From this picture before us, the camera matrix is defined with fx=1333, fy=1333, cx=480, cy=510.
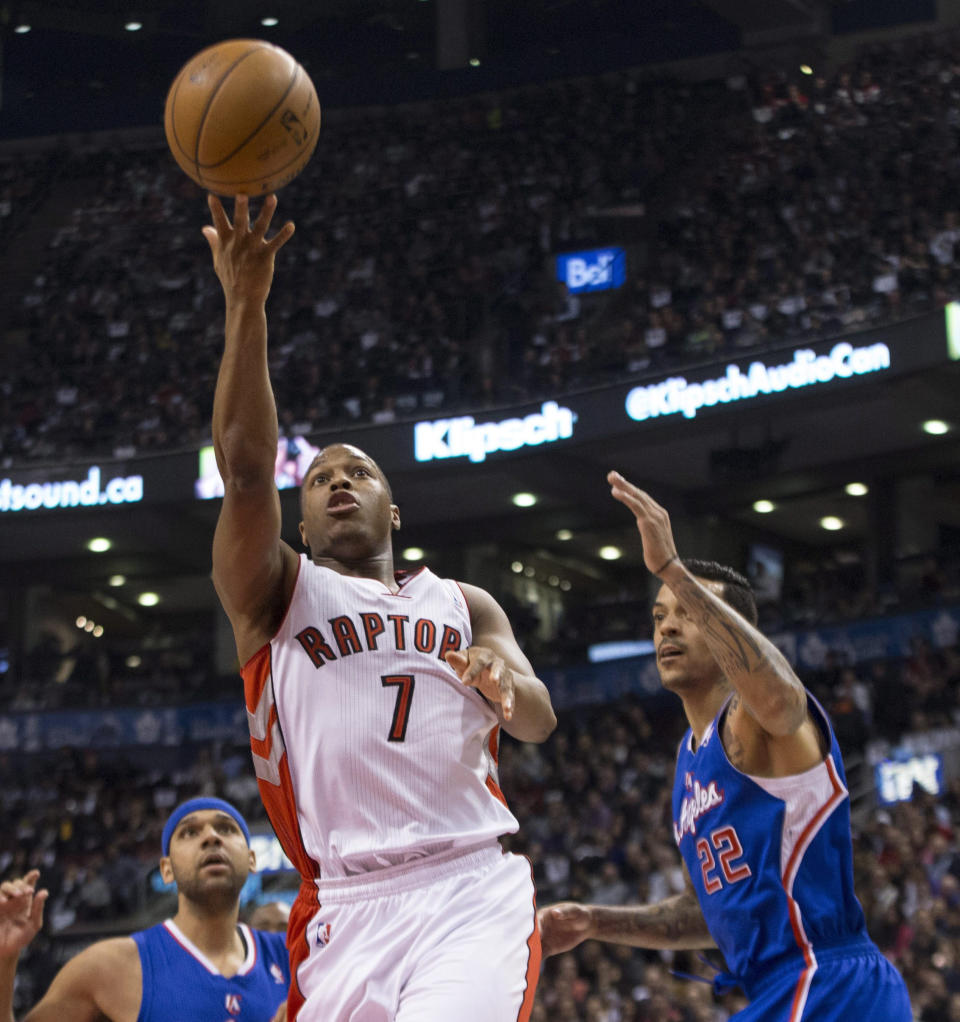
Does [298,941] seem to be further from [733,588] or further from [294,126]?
[294,126]

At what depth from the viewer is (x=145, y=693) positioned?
65.6 ft

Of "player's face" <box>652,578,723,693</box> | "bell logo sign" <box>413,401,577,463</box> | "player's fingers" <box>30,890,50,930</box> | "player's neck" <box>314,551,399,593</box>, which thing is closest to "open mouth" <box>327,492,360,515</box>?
"player's neck" <box>314,551,399,593</box>

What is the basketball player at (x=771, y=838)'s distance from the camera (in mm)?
3328

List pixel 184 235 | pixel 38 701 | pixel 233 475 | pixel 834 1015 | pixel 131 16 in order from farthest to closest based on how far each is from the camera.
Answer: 1. pixel 131 16
2. pixel 184 235
3. pixel 38 701
4. pixel 834 1015
5. pixel 233 475

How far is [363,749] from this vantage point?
2.99 metres

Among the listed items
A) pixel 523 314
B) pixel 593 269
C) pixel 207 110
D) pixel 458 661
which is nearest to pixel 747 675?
pixel 458 661

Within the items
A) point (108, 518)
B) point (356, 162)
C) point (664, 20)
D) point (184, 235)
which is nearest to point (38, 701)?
point (108, 518)

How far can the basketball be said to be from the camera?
316 cm

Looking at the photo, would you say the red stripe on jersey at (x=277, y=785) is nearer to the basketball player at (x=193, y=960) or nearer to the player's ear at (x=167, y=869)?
the basketball player at (x=193, y=960)

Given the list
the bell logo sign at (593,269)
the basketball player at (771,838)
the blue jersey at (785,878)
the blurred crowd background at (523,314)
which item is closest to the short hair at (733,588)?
the basketball player at (771,838)

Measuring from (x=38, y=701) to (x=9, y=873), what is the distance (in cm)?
354

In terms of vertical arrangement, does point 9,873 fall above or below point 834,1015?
above

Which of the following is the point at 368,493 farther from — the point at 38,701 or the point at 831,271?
the point at 38,701

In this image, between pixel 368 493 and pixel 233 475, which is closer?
pixel 233 475
